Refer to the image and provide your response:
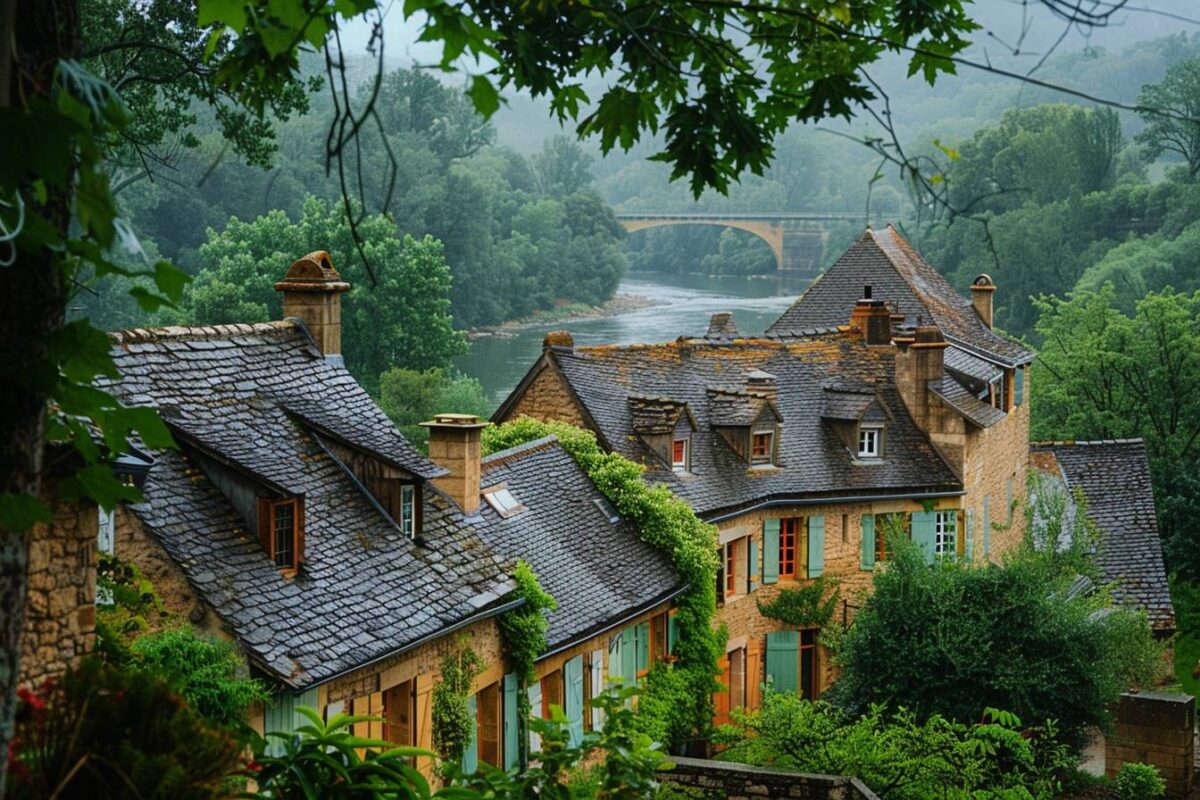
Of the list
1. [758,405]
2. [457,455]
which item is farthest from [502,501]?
[758,405]

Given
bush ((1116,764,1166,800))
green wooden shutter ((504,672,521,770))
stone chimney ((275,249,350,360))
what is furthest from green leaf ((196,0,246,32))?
bush ((1116,764,1166,800))

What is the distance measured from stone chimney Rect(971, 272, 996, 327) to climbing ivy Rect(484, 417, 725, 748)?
16.9m

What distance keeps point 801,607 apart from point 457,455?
10.9 metres

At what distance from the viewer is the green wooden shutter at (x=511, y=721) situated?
59.6ft

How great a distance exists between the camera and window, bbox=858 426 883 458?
101 feet

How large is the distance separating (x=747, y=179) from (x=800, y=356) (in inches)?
3062

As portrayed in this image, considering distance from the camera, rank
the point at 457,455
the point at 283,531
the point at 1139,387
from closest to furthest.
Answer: the point at 283,531, the point at 457,455, the point at 1139,387

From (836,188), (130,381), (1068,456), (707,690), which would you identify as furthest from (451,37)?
(836,188)

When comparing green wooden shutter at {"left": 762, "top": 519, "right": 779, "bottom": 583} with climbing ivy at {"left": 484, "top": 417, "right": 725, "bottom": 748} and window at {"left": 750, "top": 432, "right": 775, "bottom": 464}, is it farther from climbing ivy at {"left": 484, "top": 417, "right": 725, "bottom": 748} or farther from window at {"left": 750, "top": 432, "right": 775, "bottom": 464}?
climbing ivy at {"left": 484, "top": 417, "right": 725, "bottom": 748}

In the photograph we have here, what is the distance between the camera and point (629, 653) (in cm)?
2241

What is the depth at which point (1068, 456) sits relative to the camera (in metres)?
38.1

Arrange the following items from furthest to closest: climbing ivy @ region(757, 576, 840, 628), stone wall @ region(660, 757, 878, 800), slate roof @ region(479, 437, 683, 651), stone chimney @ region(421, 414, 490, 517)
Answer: climbing ivy @ region(757, 576, 840, 628) → slate roof @ region(479, 437, 683, 651) → stone chimney @ region(421, 414, 490, 517) → stone wall @ region(660, 757, 878, 800)

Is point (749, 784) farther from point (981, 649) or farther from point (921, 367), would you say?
point (921, 367)

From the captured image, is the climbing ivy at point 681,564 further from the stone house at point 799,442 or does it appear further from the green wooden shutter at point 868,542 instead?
the green wooden shutter at point 868,542
